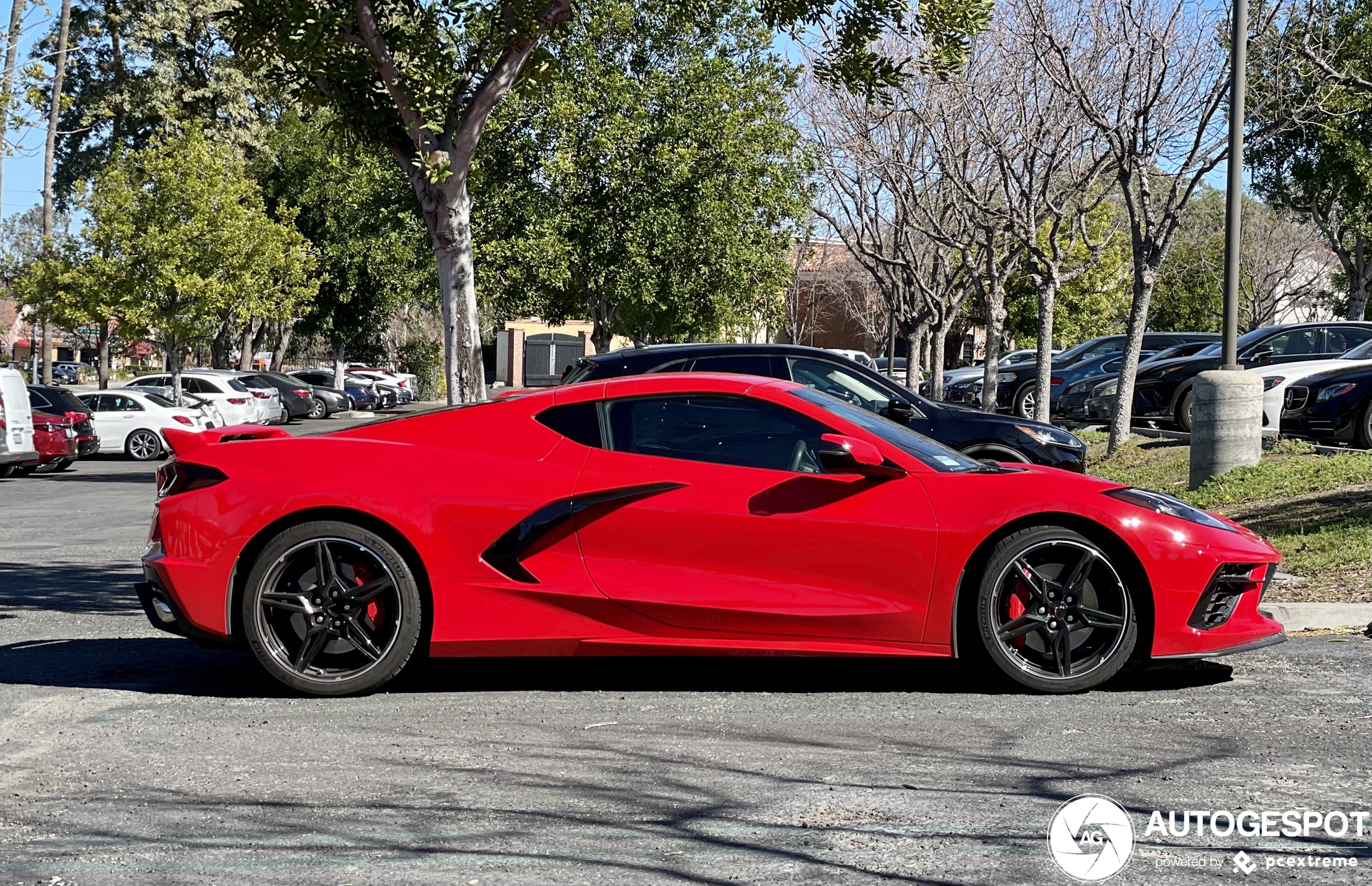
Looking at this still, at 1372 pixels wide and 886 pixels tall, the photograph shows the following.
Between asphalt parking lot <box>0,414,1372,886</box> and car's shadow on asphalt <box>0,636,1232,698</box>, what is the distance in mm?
23

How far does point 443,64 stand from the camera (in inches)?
484

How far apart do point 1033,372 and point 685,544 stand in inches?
952

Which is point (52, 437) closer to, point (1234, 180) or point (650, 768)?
point (1234, 180)

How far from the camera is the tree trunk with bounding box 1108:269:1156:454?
719 inches

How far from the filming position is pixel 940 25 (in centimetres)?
1220

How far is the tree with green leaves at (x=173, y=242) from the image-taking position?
37.7 m

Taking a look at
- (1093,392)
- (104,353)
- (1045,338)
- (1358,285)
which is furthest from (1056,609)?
(104,353)

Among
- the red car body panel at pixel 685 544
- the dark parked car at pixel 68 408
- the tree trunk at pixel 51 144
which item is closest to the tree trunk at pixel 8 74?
the dark parked car at pixel 68 408

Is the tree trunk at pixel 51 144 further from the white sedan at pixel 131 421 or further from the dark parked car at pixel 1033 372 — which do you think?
the dark parked car at pixel 1033 372

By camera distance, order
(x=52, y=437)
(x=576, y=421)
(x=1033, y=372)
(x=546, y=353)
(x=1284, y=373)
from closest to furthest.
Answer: (x=576, y=421) < (x=1284, y=373) < (x=52, y=437) < (x=1033, y=372) < (x=546, y=353)

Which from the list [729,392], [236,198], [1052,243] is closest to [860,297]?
[236,198]

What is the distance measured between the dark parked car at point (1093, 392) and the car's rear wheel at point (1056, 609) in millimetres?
19466

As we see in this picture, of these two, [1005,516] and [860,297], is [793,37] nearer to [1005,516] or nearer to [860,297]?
[1005,516]

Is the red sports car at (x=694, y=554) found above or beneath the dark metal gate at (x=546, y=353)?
beneath
